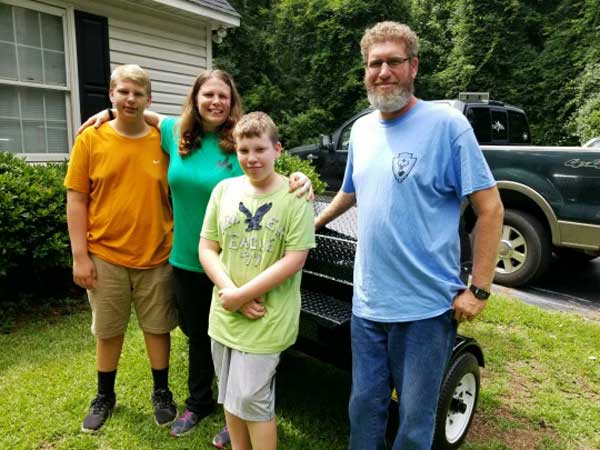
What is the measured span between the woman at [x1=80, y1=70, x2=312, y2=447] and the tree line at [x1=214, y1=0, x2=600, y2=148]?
→ 14.6 metres

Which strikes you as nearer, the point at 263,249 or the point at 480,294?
the point at 480,294

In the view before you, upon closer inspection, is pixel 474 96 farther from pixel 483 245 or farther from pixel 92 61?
pixel 483 245

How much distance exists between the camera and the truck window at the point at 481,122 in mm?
6875

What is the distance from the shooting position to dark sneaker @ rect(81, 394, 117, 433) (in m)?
2.74

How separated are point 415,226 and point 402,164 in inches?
9.5

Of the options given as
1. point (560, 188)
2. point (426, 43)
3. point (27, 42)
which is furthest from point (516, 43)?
point (27, 42)

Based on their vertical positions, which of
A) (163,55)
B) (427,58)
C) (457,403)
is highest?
(427,58)

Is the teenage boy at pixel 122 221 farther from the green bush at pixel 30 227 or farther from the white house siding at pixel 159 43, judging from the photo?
the white house siding at pixel 159 43

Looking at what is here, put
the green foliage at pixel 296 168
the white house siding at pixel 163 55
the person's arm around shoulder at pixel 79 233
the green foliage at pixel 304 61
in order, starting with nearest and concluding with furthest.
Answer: the person's arm around shoulder at pixel 79 233 < the green foliage at pixel 296 168 < the white house siding at pixel 163 55 < the green foliage at pixel 304 61

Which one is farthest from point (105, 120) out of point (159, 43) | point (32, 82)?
point (159, 43)

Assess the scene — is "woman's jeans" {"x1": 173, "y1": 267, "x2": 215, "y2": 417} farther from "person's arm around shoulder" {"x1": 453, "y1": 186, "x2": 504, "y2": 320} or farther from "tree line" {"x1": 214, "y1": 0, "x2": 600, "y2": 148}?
"tree line" {"x1": 214, "y1": 0, "x2": 600, "y2": 148}

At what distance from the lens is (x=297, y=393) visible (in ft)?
10.6

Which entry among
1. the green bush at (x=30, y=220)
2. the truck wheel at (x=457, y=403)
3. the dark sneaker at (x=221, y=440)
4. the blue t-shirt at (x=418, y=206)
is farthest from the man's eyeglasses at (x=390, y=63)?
the green bush at (x=30, y=220)

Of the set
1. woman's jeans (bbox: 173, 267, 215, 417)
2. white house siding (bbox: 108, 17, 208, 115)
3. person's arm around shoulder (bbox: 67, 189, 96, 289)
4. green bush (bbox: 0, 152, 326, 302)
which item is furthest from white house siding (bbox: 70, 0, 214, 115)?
woman's jeans (bbox: 173, 267, 215, 417)
